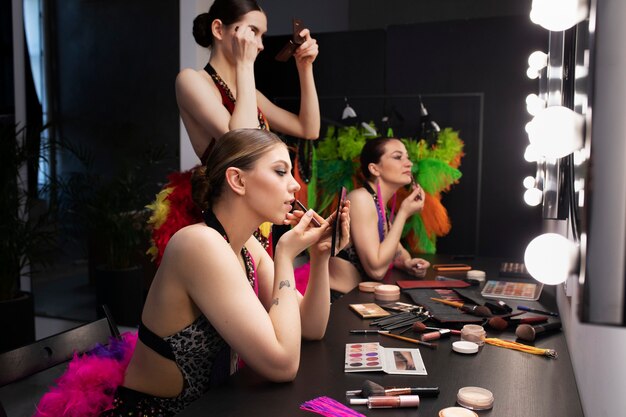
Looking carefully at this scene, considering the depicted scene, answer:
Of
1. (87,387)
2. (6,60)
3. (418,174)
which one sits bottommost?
(87,387)

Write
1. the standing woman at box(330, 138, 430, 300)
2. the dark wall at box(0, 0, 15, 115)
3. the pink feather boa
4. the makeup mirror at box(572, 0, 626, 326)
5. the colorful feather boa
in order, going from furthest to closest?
the dark wall at box(0, 0, 15, 115)
the colorful feather boa
the standing woman at box(330, 138, 430, 300)
the pink feather boa
the makeup mirror at box(572, 0, 626, 326)

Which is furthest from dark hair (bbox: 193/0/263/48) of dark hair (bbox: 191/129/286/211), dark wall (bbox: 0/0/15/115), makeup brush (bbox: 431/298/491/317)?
dark wall (bbox: 0/0/15/115)

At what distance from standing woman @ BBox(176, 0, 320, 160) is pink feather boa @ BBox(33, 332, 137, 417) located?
75cm

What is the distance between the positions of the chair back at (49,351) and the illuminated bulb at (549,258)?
1.18 meters

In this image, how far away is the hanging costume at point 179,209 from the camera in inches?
73.4

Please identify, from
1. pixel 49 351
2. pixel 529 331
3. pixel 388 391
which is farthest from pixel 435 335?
pixel 49 351

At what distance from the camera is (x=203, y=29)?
6.72ft

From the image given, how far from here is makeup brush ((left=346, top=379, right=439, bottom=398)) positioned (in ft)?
3.68

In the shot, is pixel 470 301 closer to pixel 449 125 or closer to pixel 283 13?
pixel 449 125

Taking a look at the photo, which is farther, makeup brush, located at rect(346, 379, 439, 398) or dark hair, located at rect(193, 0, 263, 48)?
dark hair, located at rect(193, 0, 263, 48)

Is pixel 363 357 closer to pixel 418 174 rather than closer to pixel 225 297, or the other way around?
pixel 225 297

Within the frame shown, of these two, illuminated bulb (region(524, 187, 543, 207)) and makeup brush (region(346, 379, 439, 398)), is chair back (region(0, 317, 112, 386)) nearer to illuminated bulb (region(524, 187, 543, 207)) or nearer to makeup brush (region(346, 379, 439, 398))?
makeup brush (region(346, 379, 439, 398))

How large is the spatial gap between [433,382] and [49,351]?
966 mm

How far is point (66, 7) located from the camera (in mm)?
4148
